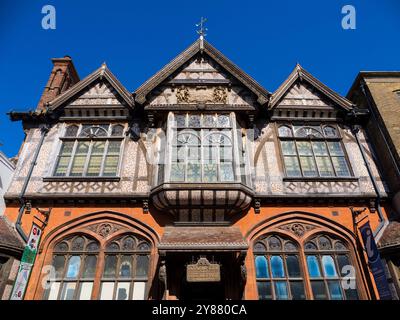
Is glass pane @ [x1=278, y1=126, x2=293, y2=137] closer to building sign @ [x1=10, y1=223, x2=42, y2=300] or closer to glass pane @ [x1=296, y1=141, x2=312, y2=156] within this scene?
glass pane @ [x1=296, y1=141, x2=312, y2=156]

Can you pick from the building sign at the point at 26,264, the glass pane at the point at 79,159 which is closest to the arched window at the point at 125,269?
the building sign at the point at 26,264

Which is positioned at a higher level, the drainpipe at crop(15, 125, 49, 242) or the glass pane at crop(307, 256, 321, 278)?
the drainpipe at crop(15, 125, 49, 242)

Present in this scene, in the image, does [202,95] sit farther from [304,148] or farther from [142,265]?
[142,265]

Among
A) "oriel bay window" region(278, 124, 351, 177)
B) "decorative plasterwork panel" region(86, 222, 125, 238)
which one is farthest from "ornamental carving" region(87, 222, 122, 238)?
"oriel bay window" region(278, 124, 351, 177)

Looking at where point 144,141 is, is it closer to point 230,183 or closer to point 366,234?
point 230,183

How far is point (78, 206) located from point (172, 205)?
3356mm

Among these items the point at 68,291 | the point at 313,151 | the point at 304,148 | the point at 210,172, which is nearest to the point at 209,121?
the point at 210,172

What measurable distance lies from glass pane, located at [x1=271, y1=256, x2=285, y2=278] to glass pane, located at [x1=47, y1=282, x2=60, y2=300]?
6.64 meters

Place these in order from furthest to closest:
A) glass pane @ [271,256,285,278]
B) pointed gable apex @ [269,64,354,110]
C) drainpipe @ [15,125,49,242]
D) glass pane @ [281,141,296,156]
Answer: pointed gable apex @ [269,64,354,110] → glass pane @ [281,141,296,156] → drainpipe @ [15,125,49,242] → glass pane @ [271,256,285,278]

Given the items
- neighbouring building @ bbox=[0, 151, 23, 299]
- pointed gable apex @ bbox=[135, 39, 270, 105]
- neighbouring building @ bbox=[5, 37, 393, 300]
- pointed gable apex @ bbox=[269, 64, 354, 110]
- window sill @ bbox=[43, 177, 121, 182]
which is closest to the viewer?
neighbouring building @ bbox=[0, 151, 23, 299]

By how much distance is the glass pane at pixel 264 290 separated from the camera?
28.4ft

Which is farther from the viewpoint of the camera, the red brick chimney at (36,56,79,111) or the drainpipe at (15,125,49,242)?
the red brick chimney at (36,56,79,111)

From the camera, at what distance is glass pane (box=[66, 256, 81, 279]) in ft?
29.4

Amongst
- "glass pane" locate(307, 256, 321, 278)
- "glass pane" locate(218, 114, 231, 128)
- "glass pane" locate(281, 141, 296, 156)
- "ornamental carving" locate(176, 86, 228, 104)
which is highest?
"ornamental carving" locate(176, 86, 228, 104)
